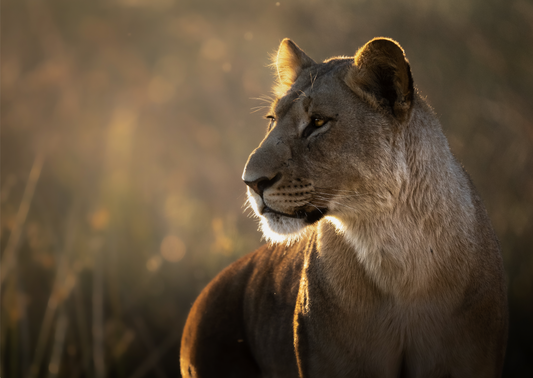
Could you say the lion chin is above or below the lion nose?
below

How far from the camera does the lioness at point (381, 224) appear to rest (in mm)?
2334

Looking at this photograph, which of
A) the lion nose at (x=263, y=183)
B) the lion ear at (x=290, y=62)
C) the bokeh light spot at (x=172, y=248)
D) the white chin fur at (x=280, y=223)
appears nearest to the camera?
the lion nose at (x=263, y=183)

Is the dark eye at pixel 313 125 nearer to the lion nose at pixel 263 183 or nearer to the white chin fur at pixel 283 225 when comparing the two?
the lion nose at pixel 263 183

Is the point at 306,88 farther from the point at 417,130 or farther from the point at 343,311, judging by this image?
the point at 343,311

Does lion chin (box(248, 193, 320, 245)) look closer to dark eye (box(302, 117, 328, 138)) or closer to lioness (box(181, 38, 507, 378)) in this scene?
lioness (box(181, 38, 507, 378))

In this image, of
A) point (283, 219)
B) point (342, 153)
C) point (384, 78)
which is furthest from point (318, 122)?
point (283, 219)

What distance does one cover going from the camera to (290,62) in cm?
311

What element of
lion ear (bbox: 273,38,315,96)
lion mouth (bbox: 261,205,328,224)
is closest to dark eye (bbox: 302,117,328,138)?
lion mouth (bbox: 261,205,328,224)

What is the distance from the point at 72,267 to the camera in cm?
571

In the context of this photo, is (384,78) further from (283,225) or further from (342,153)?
(283,225)

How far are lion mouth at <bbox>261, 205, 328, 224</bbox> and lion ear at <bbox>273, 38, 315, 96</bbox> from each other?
1.04 m

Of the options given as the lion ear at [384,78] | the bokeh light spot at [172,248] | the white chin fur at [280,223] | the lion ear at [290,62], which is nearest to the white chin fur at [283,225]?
the white chin fur at [280,223]

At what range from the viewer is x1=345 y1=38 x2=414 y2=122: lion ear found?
230cm

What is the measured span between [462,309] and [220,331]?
1.73 meters
